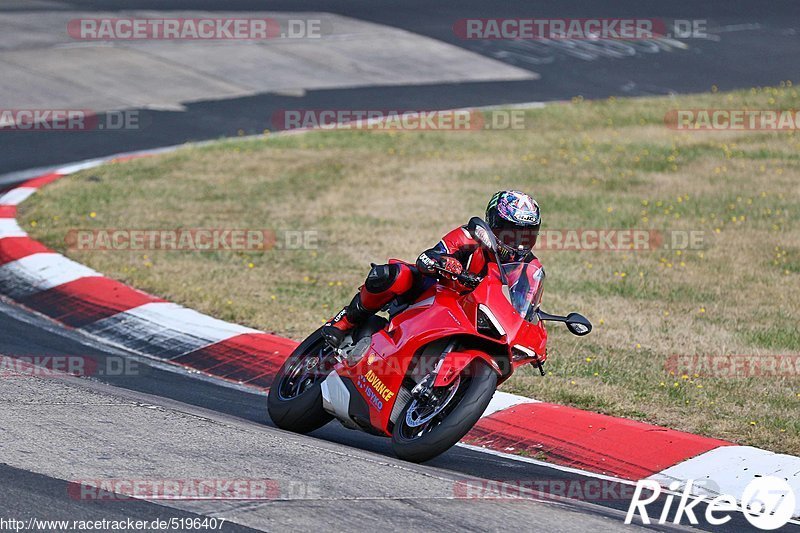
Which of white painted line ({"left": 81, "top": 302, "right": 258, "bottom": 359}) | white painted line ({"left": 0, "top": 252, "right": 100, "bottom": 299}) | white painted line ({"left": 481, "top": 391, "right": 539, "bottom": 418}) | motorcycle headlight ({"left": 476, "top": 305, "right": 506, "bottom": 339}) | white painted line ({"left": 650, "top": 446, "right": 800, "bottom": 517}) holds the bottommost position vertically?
white painted line ({"left": 650, "top": 446, "right": 800, "bottom": 517})

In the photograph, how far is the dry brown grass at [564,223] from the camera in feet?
29.6

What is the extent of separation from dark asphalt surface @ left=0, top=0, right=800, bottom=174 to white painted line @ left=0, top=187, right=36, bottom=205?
3.49 ft

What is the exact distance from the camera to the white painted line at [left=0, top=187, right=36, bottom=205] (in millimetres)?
13479

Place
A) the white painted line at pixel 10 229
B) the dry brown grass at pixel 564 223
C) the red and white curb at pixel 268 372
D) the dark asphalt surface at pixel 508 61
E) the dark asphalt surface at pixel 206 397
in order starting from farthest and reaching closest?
the dark asphalt surface at pixel 508 61 < the white painted line at pixel 10 229 < the dry brown grass at pixel 564 223 < the red and white curb at pixel 268 372 < the dark asphalt surface at pixel 206 397

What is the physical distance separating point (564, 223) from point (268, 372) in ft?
18.8

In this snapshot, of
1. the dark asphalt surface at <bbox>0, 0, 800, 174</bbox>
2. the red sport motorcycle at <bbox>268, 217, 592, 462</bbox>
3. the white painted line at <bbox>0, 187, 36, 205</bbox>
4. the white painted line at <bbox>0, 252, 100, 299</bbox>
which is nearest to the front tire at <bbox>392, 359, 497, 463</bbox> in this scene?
the red sport motorcycle at <bbox>268, 217, 592, 462</bbox>

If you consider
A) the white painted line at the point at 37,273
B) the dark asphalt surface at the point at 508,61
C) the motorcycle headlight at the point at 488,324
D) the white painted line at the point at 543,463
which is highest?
the dark asphalt surface at the point at 508,61

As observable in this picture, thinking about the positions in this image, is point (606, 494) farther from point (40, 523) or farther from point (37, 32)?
point (37, 32)

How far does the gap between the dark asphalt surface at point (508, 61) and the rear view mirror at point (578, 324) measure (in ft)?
32.3

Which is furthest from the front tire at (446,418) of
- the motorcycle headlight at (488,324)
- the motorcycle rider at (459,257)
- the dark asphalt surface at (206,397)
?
the motorcycle rider at (459,257)

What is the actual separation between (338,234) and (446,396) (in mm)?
6467

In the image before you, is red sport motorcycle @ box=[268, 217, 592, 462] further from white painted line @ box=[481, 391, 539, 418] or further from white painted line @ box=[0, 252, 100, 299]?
white painted line @ box=[0, 252, 100, 299]

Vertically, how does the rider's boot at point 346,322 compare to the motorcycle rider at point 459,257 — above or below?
below

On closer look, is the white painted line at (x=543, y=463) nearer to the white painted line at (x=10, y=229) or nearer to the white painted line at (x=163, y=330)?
the white painted line at (x=163, y=330)
